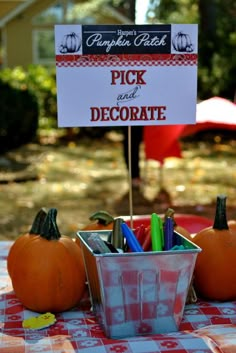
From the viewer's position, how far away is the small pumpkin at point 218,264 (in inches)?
82.6

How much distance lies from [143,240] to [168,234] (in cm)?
10

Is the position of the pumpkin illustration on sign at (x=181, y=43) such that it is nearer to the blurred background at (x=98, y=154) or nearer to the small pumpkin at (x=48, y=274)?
the small pumpkin at (x=48, y=274)

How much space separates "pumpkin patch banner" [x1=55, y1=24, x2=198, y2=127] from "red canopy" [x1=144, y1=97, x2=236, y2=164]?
211cm

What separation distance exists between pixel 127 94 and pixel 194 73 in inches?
9.2

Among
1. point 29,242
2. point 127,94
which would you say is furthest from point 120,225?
point 127,94

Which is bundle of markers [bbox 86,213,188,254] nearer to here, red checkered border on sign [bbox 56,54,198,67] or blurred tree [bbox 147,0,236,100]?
red checkered border on sign [bbox 56,54,198,67]

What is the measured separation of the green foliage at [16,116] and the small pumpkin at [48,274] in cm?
723

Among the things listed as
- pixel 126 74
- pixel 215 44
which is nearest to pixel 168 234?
pixel 126 74

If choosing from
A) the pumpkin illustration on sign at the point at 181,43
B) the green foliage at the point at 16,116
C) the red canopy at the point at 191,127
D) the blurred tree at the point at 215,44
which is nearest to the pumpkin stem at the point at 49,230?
the pumpkin illustration on sign at the point at 181,43

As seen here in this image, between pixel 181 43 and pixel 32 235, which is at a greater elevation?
pixel 181 43

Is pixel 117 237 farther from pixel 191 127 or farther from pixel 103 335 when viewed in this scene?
pixel 191 127

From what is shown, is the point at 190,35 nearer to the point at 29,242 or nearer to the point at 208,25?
the point at 29,242

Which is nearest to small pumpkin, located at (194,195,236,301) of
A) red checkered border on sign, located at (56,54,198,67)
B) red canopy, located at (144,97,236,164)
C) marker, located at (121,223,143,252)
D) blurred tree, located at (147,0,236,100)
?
marker, located at (121,223,143,252)

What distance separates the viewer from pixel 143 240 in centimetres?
203
